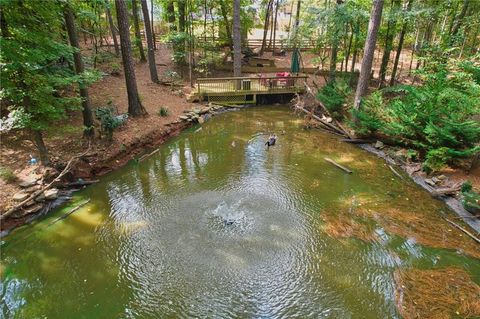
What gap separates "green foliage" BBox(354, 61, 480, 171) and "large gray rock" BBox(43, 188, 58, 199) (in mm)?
9520

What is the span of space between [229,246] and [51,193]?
14.6ft

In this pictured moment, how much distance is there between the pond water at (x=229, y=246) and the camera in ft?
14.5

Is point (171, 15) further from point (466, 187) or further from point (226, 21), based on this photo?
point (466, 187)

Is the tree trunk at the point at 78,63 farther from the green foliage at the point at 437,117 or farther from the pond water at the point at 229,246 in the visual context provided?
the green foliage at the point at 437,117

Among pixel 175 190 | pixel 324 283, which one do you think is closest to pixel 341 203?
pixel 324 283

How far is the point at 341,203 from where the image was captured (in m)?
6.95

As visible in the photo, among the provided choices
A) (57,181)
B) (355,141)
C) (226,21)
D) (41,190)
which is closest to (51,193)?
(41,190)

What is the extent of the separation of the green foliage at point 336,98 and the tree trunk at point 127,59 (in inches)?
299

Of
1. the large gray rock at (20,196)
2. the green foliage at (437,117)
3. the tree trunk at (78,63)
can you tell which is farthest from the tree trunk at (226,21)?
the large gray rock at (20,196)

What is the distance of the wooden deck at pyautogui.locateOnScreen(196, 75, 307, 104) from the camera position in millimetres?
14766

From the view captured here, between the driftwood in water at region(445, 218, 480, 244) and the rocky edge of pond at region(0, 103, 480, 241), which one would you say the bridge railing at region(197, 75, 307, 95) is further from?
the driftwood in water at region(445, 218, 480, 244)

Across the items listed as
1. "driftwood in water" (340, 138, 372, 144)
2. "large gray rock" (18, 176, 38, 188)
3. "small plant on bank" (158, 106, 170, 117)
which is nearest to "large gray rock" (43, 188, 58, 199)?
"large gray rock" (18, 176, 38, 188)

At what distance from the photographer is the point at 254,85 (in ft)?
51.4

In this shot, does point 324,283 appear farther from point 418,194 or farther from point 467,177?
point 467,177
